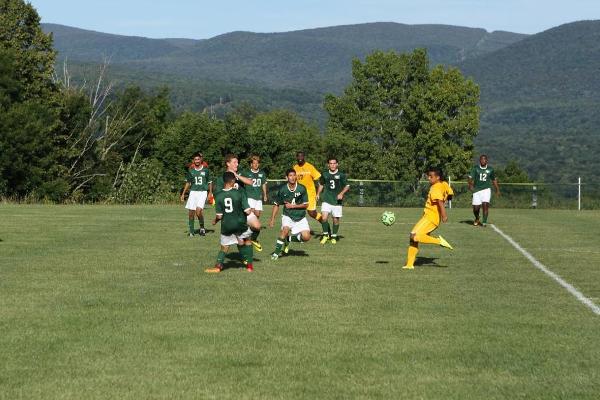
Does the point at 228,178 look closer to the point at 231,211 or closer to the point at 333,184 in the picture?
the point at 231,211

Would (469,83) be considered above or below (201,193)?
above

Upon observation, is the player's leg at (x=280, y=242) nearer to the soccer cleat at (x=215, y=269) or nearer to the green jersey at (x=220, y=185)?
the green jersey at (x=220, y=185)

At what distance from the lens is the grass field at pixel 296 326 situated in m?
8.20

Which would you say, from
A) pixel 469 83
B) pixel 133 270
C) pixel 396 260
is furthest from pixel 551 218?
pixel 469 83

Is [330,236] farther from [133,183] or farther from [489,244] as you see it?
[133,183]

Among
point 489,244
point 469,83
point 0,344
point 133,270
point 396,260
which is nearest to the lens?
point 0,344

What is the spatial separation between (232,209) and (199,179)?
913cm

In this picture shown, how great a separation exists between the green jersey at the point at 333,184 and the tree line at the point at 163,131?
31.6 metres

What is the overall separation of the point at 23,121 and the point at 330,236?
35913 millimetres

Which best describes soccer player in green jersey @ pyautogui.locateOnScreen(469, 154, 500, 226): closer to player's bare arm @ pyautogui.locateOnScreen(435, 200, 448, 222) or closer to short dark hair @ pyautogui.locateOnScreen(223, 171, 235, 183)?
player's bare arm @ pyautogui.locateOnScreen(435, 200, 448, 222)

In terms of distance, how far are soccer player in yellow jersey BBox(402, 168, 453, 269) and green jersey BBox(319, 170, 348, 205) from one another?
5.68 meters

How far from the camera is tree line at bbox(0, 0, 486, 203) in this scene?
57531 mm

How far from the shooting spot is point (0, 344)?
9.74 meters

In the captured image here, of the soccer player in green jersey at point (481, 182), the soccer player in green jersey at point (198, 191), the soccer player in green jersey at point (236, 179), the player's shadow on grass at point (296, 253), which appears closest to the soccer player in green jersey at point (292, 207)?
A: the player's shadow on grass at point (296, 253)
